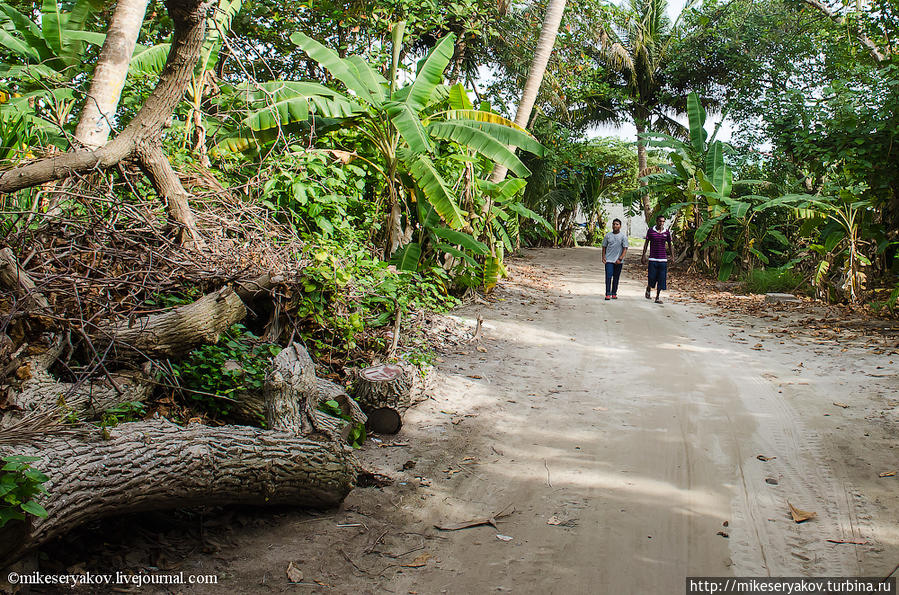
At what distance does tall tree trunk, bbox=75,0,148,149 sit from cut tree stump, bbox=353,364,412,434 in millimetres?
3590

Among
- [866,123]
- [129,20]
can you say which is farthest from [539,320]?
[129,20]

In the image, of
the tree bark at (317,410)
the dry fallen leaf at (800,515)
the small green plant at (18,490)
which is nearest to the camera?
the small green plant at (18,490)

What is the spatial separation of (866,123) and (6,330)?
12.0 meters

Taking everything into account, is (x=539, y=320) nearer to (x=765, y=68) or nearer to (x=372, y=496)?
(x=372, y=496)

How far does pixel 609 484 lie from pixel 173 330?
3614 mm

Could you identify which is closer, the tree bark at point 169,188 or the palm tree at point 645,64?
the tree bark at point 169,188

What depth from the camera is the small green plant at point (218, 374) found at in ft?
16.4

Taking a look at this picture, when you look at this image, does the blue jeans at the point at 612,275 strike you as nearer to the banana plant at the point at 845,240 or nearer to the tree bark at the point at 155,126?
the banana plant at the point at 845,240

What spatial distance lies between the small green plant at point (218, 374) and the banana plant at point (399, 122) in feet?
11.4

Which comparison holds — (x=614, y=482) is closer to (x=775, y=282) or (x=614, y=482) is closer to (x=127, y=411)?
(x=127, y=411)

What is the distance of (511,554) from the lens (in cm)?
373

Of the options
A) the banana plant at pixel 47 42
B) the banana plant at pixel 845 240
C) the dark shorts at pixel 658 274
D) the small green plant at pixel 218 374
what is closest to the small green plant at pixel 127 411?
the small green plant at pixel 218 374

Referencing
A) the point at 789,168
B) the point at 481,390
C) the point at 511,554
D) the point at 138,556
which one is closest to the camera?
the point at 138,556

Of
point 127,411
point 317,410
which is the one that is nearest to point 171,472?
point 127,411
